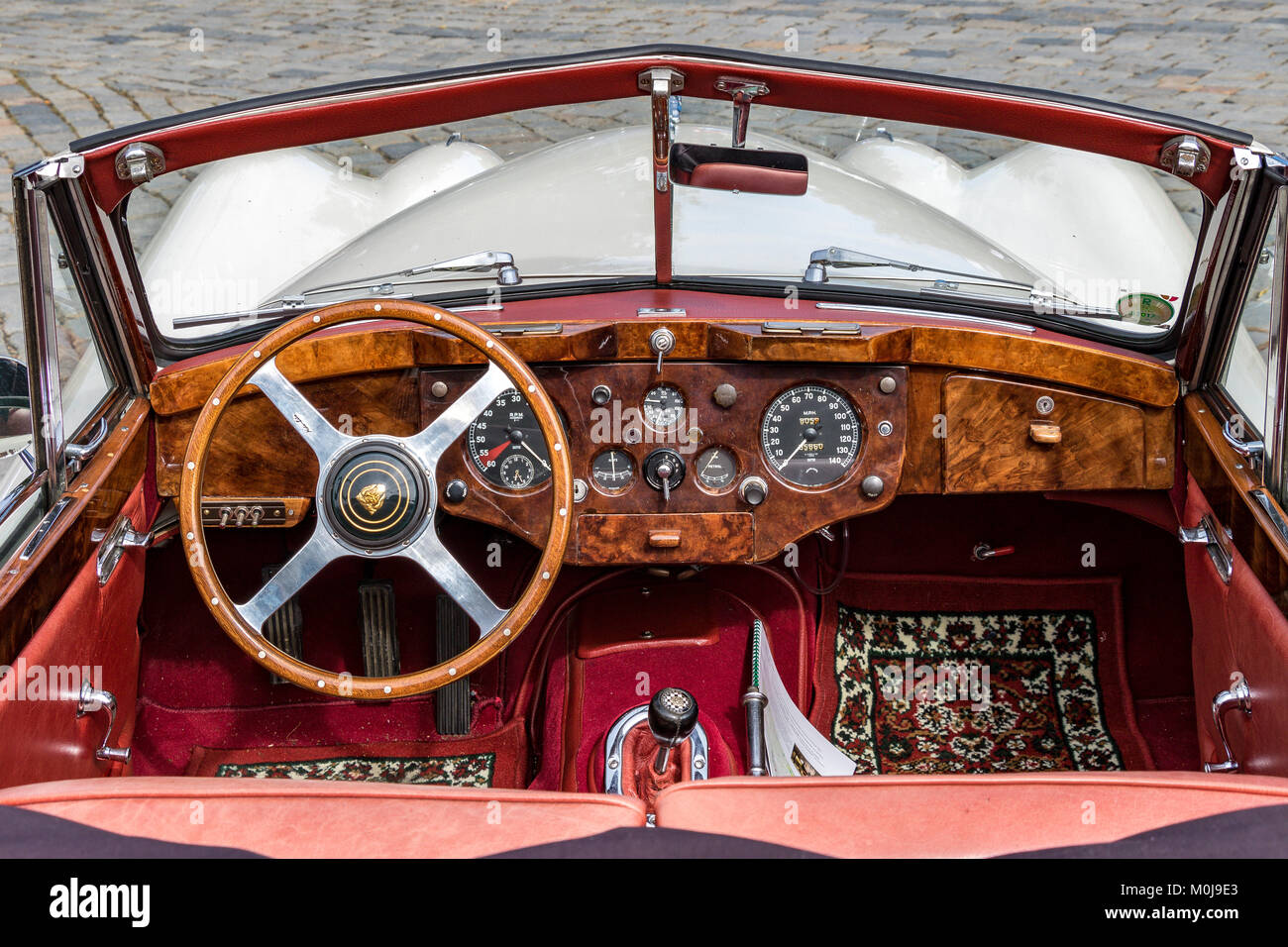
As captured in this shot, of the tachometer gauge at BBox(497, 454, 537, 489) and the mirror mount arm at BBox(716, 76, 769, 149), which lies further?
the tachometer gauge at BBox(497, 454, 537, 489)

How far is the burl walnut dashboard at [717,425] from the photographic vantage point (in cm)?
275

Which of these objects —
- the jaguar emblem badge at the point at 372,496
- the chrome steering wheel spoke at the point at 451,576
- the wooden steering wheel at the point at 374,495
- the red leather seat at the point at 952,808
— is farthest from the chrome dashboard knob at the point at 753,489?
the red leather seat at the point at 952,808

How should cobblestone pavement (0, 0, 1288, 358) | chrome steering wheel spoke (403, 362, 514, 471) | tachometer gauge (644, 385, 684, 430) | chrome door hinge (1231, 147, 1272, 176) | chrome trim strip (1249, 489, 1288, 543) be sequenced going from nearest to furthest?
1. chrome trim strip (1249, 489, 1288, 543)
2. chrome door hinge (1231, 147, 1272, 176)
3. chrome steering wheel spoke (403, 362, 514, 471)
4. tachometer gauge (644, 385, 684, 430)
5. cobblestone pavement (0, 0, 1288, 358)

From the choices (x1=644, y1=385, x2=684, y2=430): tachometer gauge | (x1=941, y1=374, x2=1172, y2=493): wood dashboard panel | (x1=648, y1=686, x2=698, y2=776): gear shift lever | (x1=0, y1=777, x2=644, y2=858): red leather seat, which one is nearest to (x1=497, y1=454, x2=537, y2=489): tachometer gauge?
(x1=644, y1=385, x2=684, y2=430): tachometer gauge

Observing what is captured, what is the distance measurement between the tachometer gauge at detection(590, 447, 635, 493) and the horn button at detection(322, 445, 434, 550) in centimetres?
58

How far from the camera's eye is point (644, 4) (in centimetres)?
868

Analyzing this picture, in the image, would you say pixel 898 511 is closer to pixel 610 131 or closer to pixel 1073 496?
pixel 1073 496

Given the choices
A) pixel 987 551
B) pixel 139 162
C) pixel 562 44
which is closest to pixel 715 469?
pixel 987 551

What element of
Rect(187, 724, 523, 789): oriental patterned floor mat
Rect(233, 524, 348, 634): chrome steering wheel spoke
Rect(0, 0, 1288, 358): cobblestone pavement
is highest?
Rect(0, 0, 1288, 358): cobblestone pavement

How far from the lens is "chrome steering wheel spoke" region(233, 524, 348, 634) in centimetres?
233

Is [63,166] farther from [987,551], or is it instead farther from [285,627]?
[987,551]

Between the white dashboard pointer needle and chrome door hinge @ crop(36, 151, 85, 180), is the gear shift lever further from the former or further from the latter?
chrome door hinge @ crop(36, 151, 85, 180)
